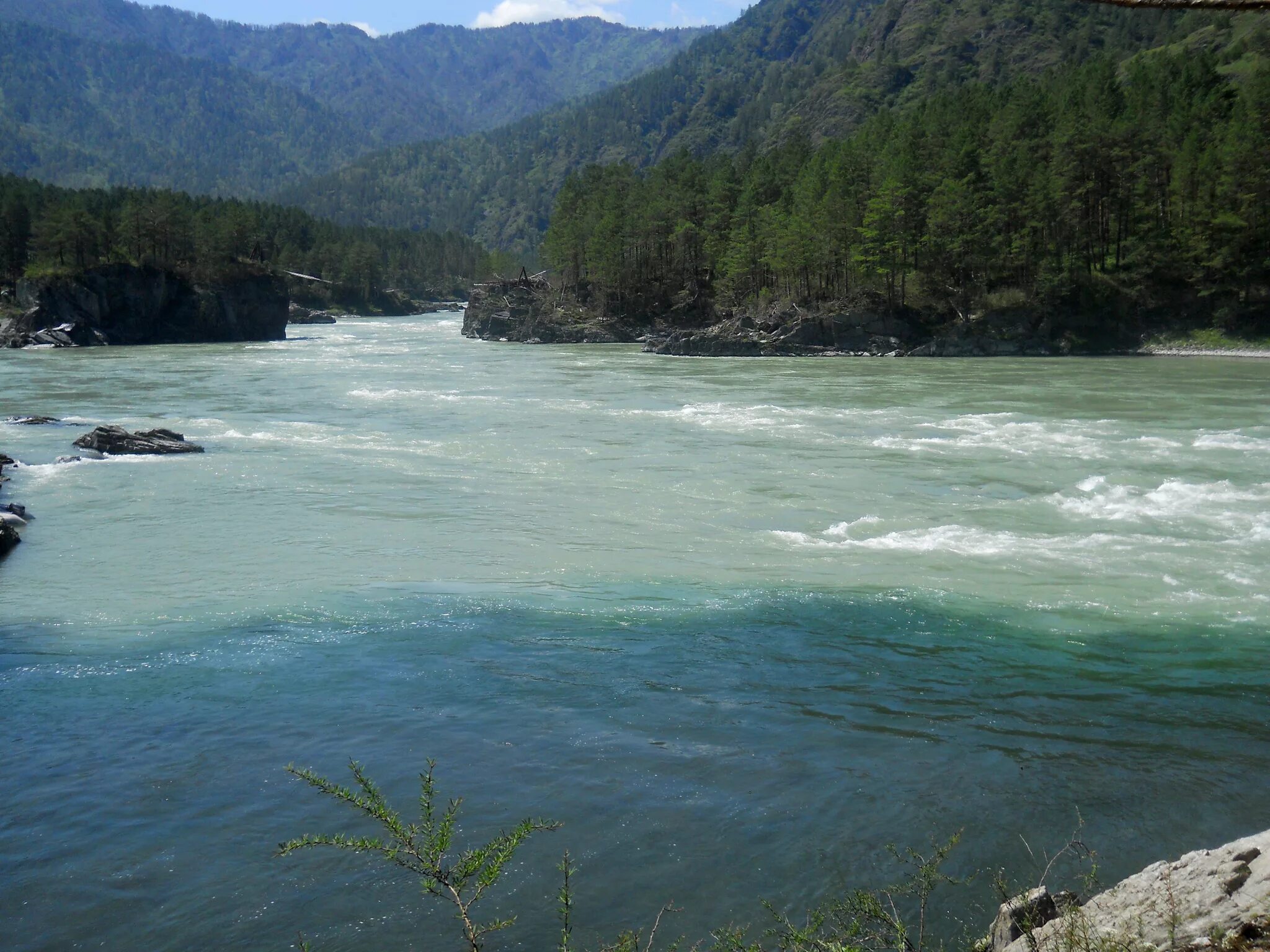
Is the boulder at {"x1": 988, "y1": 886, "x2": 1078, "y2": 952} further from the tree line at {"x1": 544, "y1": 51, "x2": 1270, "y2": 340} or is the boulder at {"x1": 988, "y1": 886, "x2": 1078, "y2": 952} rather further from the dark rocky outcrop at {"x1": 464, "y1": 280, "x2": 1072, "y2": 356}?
the tree line at {"x1": 544, "y1": 51, "x2": 1270, "y2": 340}

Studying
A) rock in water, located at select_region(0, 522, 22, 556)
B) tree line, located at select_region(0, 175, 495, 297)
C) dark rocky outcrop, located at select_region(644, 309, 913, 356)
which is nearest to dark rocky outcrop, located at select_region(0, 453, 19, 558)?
rock in water, located at select_region(0, 522, 22, 556)

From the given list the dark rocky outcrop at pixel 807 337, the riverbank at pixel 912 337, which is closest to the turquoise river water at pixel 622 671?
the riverbank at pixel 912 337

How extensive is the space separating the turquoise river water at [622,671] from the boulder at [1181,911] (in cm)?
166

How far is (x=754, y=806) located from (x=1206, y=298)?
7084 cm

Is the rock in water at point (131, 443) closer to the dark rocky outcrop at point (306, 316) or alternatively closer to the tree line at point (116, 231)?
the tree line at point (116, 231)

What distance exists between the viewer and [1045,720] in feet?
32.9

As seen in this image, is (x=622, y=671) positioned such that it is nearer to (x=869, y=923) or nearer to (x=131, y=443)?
(x=869, y=923)

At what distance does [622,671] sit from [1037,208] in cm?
7007

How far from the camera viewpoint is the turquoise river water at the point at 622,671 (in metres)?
7.62

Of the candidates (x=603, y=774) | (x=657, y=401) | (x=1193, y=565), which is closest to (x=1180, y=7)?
(x=603, y=774)

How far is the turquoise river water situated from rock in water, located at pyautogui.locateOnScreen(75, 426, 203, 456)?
3.69 feet

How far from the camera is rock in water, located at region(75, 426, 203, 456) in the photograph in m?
29.2

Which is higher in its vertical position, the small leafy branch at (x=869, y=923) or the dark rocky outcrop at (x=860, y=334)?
the dark rocky outcrop at (x=860, y=334)

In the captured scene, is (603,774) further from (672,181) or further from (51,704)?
(672,181)
